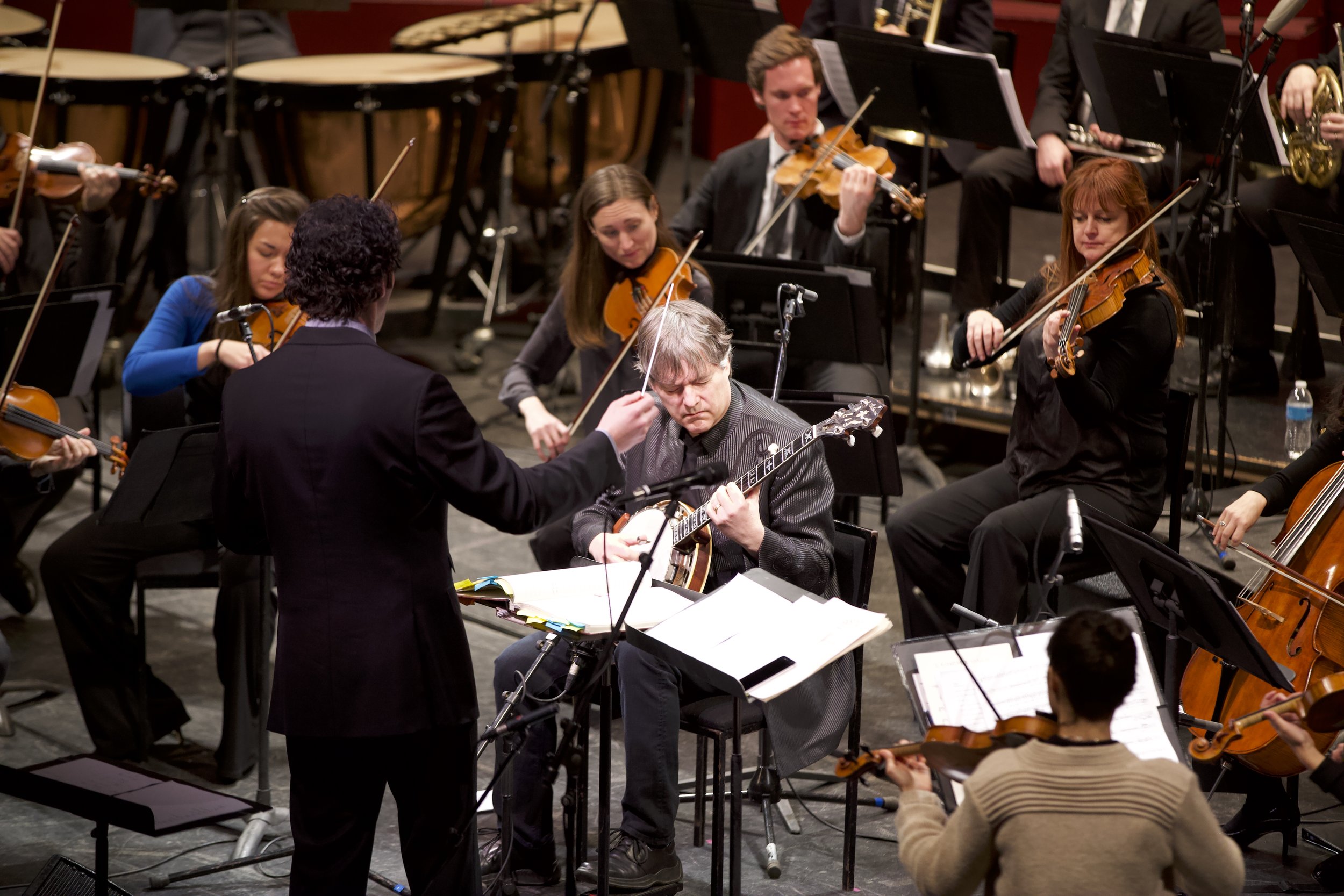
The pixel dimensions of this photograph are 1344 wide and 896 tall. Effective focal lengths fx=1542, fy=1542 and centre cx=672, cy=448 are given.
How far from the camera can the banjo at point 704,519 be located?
3.16m

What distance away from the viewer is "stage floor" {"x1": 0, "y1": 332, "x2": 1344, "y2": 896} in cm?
335

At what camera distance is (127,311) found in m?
6.85

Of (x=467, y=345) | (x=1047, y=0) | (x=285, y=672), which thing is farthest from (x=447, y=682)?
(x=1047, y=0)

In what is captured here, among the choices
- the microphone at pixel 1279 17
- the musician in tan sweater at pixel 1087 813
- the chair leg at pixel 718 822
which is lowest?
the chair leg at pixel 718 822

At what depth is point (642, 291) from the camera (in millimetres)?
4141

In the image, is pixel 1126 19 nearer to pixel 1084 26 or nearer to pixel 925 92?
pixel 1084 26

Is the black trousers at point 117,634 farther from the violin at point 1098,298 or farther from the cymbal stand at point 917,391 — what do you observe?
the cymbal stand at point 917,391

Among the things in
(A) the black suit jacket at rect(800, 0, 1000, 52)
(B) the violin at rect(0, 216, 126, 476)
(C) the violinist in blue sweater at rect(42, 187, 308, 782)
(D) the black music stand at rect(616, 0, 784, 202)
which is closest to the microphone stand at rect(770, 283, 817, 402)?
(C) the violinist in blue sweater at rect(42, 187, 308, 782)

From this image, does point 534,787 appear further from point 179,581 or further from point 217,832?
point 179,581

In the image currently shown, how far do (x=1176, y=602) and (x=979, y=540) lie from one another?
0.85 metres

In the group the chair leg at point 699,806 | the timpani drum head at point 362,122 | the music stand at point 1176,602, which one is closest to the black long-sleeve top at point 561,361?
the chair leg at point 699,806

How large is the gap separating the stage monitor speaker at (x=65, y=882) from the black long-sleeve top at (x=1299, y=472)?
8.50 feet

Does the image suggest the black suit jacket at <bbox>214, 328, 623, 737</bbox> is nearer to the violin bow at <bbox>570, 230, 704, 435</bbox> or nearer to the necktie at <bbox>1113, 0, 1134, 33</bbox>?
the violin bow at <bbox>570, 230, 704, 435</bbox>

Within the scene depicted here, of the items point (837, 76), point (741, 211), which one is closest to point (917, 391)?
point (741, 211)
